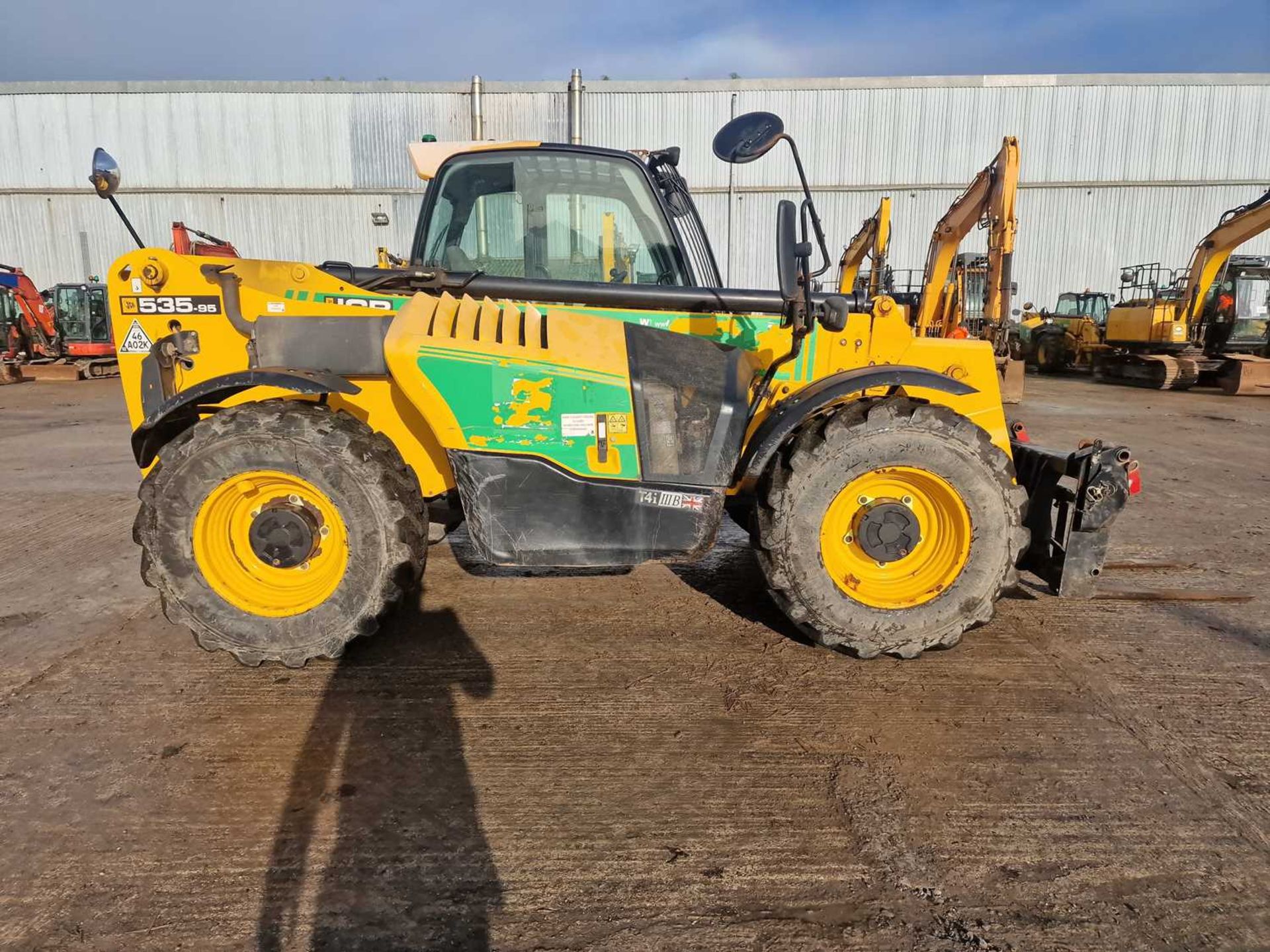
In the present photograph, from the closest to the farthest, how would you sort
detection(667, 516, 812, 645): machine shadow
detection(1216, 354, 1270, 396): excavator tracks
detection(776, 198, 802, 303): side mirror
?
detection(776, 198, 802, 303): side mirror
detection(667, 516, 812, 645): machine shadow
detection(1216, 354, 1270, 396): excavator tracks

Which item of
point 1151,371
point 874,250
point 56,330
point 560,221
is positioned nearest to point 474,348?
point 560,221

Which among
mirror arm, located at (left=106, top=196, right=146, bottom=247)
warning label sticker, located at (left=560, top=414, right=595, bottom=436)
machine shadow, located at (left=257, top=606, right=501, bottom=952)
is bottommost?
machine shadow, located at (left=257, top=606, right=501, bottom=952)

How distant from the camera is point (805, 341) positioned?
11.2 ft

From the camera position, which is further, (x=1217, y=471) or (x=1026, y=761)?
(x=1217, y=471)

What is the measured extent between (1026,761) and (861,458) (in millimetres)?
1193

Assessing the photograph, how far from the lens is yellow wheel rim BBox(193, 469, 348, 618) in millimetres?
3010

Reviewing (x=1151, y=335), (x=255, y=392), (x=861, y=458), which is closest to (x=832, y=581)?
(x=861, y=458)

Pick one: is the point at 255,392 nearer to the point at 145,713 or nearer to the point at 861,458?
the point at 145,713

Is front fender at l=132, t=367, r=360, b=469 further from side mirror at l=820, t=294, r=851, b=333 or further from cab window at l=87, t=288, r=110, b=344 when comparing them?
cab window at l=87, t=288, r=110, b=344

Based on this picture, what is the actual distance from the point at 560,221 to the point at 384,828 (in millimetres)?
2872

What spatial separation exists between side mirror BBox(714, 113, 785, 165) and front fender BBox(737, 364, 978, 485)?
94 centimetres

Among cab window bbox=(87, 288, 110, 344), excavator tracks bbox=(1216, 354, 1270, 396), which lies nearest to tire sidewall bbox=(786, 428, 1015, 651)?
excavator tracks bbox=(1216, 354, 1270, 396)

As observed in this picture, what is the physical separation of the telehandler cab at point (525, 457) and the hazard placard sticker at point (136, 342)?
1 centimetres

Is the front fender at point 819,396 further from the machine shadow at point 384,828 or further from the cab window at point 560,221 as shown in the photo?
the machine shadow at point 384,828
